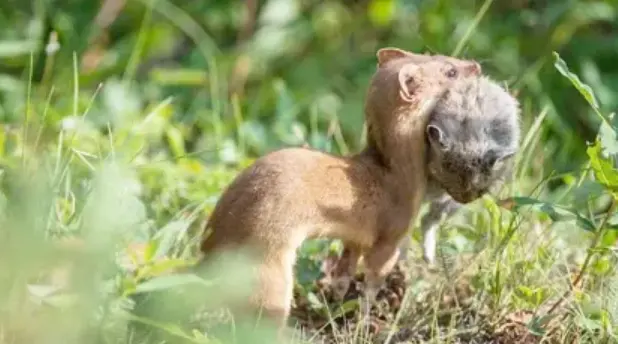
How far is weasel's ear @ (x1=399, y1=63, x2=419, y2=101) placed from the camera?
3.01 metres

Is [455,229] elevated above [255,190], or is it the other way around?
[255,190]

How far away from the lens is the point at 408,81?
3.03m

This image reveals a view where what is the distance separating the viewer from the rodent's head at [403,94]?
3.03 meters

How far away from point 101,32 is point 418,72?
3.12 metres

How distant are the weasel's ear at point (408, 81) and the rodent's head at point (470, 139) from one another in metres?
0.07

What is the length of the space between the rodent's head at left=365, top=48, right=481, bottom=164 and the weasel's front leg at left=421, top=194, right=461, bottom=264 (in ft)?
0.64

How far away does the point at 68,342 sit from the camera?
2270 millimetres

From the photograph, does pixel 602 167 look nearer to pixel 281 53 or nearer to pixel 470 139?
pixel 470 139

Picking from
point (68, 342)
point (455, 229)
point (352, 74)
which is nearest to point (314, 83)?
point (352, 74)

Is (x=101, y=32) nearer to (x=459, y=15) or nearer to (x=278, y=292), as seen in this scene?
(x=459, y=15)

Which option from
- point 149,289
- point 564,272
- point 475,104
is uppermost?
point 475,104

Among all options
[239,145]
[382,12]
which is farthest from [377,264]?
[382,12]

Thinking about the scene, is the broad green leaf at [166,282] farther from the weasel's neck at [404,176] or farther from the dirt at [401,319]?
the weasel's neck at [404,176]

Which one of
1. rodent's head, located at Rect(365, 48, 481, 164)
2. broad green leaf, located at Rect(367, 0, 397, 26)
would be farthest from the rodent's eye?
broad green leaf, located at Rect(367, 0, 397, 26)
